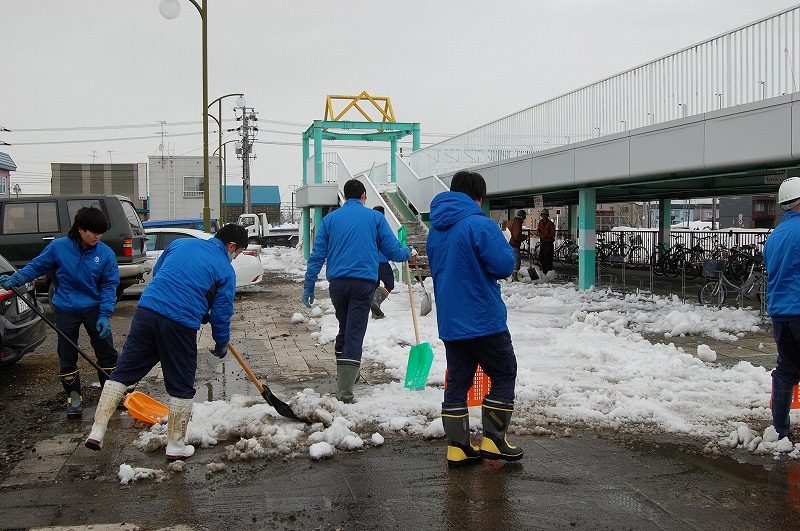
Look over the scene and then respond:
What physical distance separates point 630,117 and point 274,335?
7922 millimetres

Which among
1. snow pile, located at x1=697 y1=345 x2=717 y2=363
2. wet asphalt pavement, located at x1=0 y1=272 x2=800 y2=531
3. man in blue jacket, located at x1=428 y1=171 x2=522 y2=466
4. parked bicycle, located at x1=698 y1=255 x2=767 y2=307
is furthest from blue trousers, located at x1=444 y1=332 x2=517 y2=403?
parked bicycle, located at x1=698 y1=255 x2=767 y2=307

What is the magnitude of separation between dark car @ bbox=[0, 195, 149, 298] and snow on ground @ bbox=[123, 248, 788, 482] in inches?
188

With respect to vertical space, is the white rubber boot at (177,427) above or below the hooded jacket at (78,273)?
→ below

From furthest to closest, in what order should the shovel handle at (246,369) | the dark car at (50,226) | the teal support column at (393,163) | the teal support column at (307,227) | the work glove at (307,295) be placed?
the teal support column at (307,227) < the teal support column at (393,163) < the dark car at (50,226) < the work glove at (307,295) < the shovel handle at (246,369)

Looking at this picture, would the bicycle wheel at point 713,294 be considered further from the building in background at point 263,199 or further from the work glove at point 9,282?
the building in background at point 263,199

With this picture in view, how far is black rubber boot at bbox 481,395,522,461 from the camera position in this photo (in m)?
4.84

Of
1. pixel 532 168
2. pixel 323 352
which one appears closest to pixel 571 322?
pixel 323 352

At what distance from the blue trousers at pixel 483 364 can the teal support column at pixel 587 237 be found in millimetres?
12577

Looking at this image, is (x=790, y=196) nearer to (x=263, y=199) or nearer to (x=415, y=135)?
(x=415, y=135)

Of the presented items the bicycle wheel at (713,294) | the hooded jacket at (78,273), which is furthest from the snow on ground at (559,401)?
the bicycle wheel at (713,294)

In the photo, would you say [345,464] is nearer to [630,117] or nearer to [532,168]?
[630,117]

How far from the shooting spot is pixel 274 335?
36.4ft

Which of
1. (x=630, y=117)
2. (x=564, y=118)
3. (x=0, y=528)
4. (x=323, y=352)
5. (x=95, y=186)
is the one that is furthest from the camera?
(x=95, y=186)

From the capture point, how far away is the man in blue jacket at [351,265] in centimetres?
643
